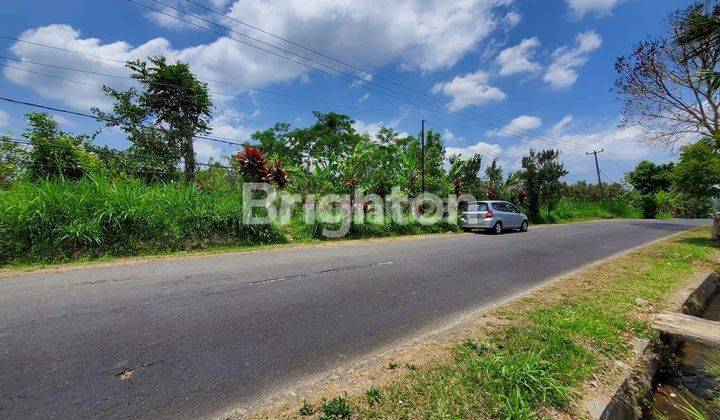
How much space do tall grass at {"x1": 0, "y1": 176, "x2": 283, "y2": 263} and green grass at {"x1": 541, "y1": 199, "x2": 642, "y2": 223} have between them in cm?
2383

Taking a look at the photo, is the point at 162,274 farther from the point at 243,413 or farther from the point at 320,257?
the point at 243,413

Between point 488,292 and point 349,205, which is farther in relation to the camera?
point 349,205

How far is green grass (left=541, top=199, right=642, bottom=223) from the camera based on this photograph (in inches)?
1046

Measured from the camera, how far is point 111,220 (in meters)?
8.68

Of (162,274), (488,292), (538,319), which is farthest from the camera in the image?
(162,274)

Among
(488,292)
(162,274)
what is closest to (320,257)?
(162,274)

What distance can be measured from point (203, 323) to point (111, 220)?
6848 millimetres

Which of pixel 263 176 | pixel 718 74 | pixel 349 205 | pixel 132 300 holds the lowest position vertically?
pixel 132 300

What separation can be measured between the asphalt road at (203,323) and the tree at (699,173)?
8562 mm

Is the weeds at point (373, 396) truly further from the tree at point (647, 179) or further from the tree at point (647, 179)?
the tree at point (647, 179)

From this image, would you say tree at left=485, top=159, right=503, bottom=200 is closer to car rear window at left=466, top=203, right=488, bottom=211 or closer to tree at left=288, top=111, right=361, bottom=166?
car rear window at left=466, top=203, right=488, bottom=211

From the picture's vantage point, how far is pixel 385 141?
42219 millimetres

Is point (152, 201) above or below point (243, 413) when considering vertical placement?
above

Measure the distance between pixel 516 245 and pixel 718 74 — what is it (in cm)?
631
